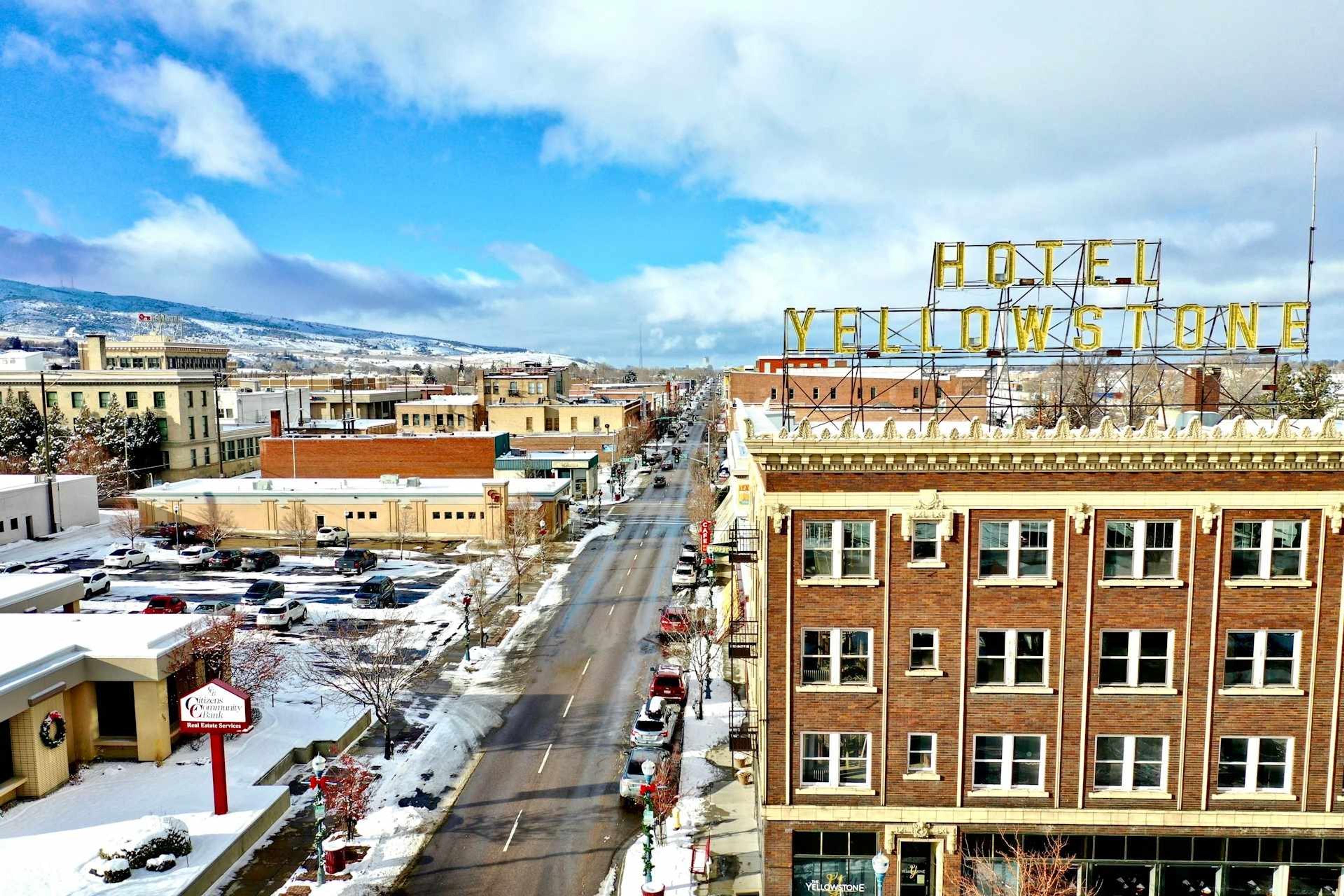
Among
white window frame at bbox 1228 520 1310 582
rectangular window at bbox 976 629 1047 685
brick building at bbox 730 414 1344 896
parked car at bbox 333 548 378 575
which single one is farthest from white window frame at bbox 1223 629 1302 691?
parked car at bbox 333 548 378 575

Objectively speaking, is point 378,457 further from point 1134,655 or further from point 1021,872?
point 1134,655

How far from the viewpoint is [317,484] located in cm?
7538

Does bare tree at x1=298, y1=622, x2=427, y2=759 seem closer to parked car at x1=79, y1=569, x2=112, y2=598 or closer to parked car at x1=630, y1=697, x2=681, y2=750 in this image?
parked car at x1=630, y1=697, x2=681, y2=750

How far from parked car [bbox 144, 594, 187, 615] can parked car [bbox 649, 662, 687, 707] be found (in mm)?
29186

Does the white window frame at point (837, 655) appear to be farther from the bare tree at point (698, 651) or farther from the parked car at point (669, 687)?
the parked car at point (669, 687)

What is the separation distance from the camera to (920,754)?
899 inches

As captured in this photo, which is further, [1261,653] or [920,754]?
[920,754]

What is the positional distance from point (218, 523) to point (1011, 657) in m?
68.9

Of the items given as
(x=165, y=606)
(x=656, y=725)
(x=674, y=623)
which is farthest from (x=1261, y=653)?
(x=165, y=606)

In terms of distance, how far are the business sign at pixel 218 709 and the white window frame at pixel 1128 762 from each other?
83.0ft

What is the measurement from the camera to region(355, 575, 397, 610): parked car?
50844 mm

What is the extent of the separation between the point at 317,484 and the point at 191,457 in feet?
101

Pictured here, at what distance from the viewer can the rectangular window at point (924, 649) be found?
879 inches

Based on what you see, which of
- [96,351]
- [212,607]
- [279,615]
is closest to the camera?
[279,615]
